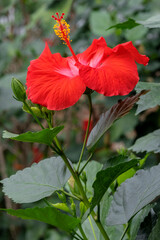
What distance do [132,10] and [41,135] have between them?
1.58m

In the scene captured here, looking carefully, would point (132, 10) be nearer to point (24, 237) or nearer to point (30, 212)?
point (24, 237)

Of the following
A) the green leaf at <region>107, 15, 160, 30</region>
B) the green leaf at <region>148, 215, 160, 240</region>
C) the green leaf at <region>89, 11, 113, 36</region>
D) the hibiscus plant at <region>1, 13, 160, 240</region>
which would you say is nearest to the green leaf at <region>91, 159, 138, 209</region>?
the hibiscus plant at <region>1, 13, 160, 240</region>

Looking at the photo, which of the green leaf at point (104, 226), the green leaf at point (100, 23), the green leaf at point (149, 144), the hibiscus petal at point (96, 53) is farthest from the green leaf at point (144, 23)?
the green leaf at point (100, 23)

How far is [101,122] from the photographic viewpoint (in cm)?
68

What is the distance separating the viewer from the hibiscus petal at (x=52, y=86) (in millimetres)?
611

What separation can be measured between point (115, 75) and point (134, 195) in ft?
0.69

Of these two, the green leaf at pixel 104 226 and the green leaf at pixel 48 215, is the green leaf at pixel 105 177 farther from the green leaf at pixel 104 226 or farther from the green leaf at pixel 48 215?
the green leaf at pixel 104 226

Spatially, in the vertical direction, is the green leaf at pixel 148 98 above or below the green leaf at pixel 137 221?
above

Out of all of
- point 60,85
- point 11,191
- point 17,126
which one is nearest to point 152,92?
point 60,85

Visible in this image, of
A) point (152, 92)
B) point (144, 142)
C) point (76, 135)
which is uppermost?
point (152, 92)

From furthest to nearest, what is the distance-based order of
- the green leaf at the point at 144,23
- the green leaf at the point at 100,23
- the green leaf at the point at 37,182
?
the green leaf at the point at 100,23 → the green leaf at the point at 144,23 → the green leaf at the point at 37,182

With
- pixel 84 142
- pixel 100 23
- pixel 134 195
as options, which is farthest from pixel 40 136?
pixel 100 23

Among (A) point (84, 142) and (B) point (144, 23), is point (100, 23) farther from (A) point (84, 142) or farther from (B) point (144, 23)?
(A) point (84, 142)

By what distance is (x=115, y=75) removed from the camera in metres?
0.63
